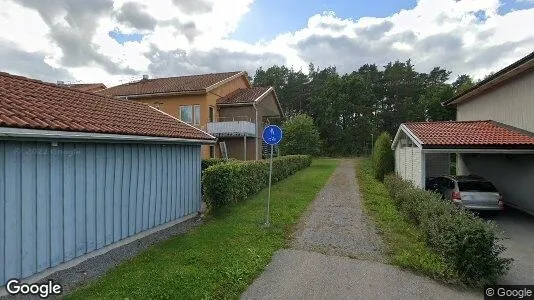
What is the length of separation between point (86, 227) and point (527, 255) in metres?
10.1

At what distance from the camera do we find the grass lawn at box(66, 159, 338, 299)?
558 centimetres

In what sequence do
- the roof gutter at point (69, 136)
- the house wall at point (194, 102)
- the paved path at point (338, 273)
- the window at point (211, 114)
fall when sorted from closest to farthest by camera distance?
the roof gutter at point (69, 136)
the paved path at point (338, 273)
the house wall at point (194, 102)
the window at point (211, 114)

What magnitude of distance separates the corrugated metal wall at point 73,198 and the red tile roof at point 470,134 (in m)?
9.87

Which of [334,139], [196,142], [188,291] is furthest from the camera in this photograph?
[334,139]

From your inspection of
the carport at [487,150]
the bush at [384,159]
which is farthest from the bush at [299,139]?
the carport at [487,150]

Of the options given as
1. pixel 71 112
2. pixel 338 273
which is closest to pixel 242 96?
pixel 71 112

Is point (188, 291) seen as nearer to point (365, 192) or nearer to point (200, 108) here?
point (365, 192)

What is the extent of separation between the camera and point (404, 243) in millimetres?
8453

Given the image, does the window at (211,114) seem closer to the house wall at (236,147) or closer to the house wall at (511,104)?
the house wall at (236,147)

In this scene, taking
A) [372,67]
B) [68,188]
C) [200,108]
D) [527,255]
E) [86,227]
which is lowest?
[527,255]

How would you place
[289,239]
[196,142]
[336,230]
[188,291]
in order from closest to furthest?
[188,291] → [289,239] → [336,230] → [196,142]

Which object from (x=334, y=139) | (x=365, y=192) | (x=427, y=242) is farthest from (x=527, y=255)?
(x=334, y=139)

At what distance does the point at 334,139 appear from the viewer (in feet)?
209

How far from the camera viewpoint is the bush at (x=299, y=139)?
3594 centimetres
